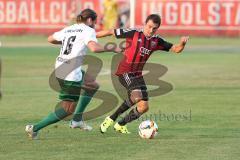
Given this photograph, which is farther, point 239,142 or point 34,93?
point 34,93

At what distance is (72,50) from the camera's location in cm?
1291

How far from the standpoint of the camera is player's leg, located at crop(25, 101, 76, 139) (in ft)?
41.5

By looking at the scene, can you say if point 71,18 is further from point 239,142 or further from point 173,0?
point 239,142

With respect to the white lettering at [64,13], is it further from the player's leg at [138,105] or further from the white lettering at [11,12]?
the player's leg at [138,105]

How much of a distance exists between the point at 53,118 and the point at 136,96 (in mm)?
1465

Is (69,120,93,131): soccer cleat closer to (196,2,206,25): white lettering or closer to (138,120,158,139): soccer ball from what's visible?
(138,120,158,139): soccer ball

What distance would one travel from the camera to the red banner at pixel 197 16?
44.5 m

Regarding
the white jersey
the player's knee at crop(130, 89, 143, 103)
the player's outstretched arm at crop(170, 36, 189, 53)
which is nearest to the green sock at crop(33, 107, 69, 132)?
the white jersey

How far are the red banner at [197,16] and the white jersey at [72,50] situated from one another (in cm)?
3197

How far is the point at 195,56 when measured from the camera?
31.9m

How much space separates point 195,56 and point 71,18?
1413 centimetres

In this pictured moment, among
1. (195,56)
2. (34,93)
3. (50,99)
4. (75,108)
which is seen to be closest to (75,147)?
(75,108)

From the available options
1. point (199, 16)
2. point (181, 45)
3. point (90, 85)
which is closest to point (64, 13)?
point (199, 16)

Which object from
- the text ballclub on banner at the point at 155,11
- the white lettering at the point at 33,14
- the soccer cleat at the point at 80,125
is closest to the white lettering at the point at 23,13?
the text ballclub on banner at the point at 155,11
